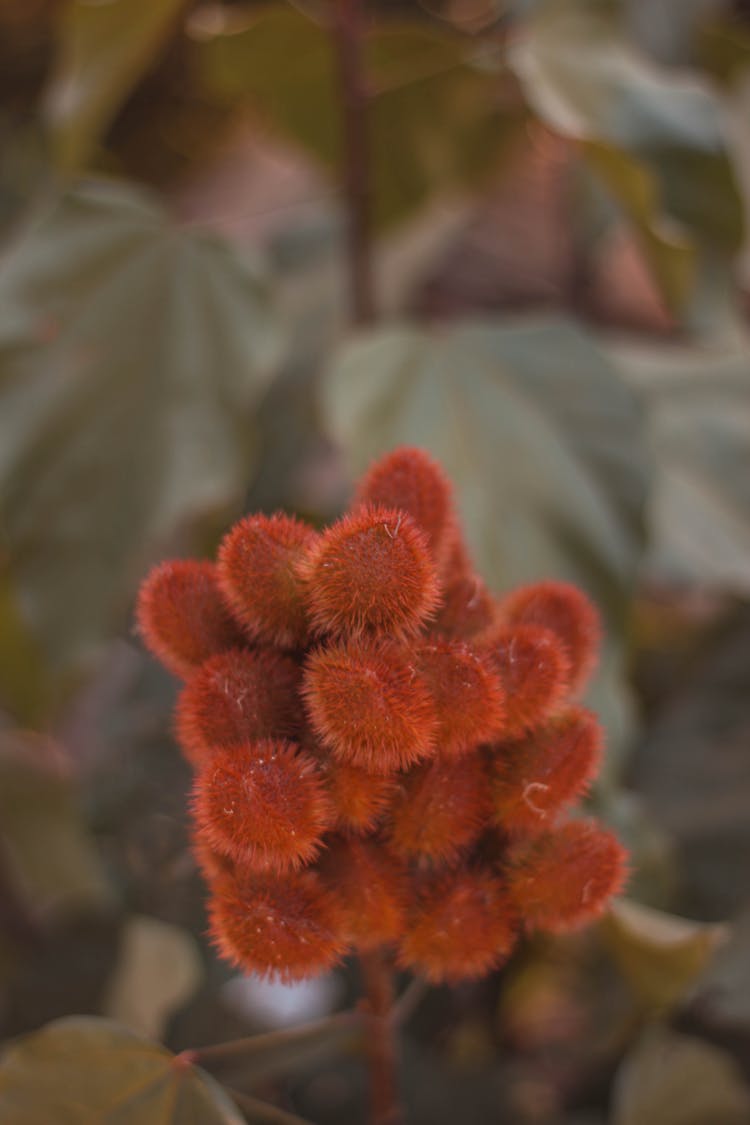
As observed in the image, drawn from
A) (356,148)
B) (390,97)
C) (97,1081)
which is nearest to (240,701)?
(97,1081)

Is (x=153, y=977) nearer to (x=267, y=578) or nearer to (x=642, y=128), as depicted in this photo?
(x=267, y=578)

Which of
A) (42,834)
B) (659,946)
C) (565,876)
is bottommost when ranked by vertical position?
(42,834)

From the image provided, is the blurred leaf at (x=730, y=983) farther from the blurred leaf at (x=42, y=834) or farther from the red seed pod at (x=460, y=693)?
the blurred leaf at (x=42, y=834)

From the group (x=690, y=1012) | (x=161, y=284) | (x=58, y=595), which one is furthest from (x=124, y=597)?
(x=690, y=1012)

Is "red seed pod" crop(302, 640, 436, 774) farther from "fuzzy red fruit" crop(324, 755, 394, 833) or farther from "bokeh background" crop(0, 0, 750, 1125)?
"bokeh background" crop(0, 0, 750, 1125)

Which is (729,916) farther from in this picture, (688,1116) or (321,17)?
(321,17)

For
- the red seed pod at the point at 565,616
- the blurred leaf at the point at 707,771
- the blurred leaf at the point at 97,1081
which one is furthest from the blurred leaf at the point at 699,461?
the blurred leaf at the point at 97,1081

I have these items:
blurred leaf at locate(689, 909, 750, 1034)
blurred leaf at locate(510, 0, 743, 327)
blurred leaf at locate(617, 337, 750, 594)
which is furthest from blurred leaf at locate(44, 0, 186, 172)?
blurred leaf at locate(689, 909, 750, 1034)
